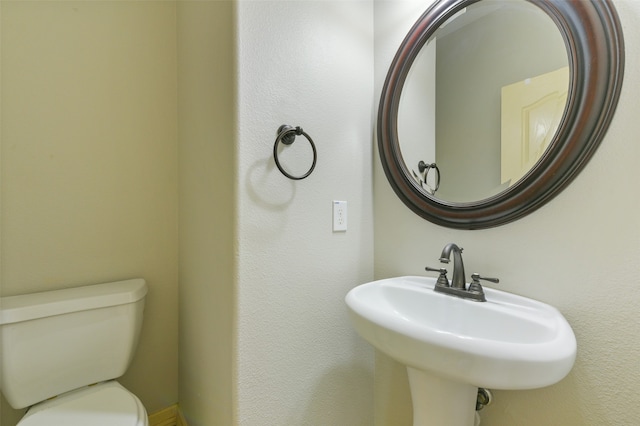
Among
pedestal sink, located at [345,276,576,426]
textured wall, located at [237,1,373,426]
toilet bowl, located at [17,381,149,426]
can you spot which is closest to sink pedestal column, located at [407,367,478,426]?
pedestal sink, located at [345,276,576,426]

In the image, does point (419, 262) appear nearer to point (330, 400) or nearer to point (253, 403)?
point (330, 400)

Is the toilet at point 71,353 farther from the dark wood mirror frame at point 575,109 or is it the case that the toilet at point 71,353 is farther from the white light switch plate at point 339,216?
the dark wood mirror frame at point 575,109

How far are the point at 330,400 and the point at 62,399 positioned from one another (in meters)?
1.02

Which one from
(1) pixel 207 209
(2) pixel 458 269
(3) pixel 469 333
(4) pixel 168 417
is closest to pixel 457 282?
(2) pixel 458 269

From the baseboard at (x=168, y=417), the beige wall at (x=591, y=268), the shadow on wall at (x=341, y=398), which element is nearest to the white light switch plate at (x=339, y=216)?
the beige wall at (x=591, y=268)

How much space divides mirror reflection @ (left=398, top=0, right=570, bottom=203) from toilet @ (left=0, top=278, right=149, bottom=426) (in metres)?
1.35

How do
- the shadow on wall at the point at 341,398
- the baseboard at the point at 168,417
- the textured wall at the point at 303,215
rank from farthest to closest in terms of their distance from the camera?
the baseboard at the point at 168,417 → the shadow on wall at the point at 341,398 → the textured wall at the point at 303,215

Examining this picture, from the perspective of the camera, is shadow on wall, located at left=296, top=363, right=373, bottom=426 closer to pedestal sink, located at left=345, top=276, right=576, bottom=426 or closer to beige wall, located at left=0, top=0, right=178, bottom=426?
pedestal sink, located at left=345, top=276, right=576, bottom=426

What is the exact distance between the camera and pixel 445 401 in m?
0.74

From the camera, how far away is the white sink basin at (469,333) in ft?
1.67

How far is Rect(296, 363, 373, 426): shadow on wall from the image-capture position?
0.98 m

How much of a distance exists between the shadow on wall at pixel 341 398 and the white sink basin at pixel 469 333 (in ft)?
1.31

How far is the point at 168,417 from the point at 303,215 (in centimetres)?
138

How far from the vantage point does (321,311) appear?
1.01 m
